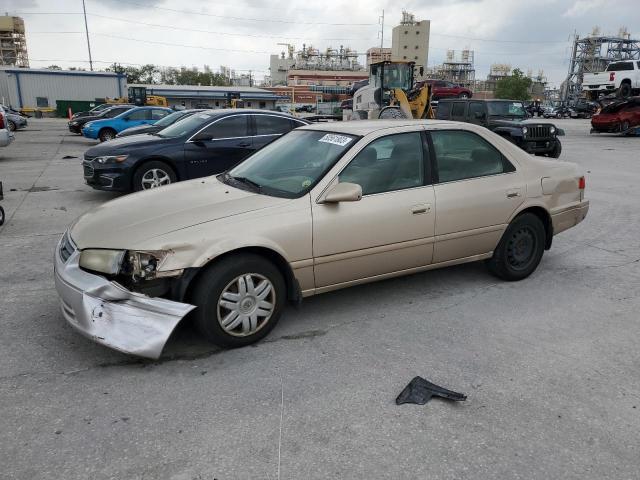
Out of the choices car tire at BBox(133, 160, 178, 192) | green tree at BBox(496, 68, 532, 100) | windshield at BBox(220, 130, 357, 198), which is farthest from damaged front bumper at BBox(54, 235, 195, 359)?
green tree at BBox(496, 68, 532, 100)

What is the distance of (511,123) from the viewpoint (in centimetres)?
1398

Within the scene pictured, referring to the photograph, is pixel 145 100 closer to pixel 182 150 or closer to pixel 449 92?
pixel 449 92

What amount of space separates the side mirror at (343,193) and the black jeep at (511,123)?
37.8ft

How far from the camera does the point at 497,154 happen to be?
183 inches

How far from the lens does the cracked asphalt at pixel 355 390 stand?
242cm

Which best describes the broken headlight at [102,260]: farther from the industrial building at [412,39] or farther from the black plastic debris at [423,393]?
the industrial building at [412,39]

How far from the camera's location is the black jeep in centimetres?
1382

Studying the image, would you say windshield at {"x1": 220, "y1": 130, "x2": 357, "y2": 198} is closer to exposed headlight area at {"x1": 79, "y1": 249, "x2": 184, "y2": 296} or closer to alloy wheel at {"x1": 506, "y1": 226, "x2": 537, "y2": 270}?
exposed headlight area at {"x1": 79, "y1": 249, "x2": 184, "y2": 296}

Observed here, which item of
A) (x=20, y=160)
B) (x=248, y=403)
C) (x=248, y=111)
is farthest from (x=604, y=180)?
(x=20, y=160)

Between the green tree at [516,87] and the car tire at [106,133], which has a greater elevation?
the green tree at [516,87]

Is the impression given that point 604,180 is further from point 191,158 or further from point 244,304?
point 244,304

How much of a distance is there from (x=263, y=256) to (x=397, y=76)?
1920 cm

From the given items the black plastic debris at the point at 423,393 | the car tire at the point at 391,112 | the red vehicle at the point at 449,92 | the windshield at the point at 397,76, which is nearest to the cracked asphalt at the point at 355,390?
the black plastic debris at the point at 423,393

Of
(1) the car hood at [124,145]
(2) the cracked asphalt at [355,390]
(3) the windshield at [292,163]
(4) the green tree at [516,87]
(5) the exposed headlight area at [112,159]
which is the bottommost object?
(2) the cracked asphalt at [355,390]
